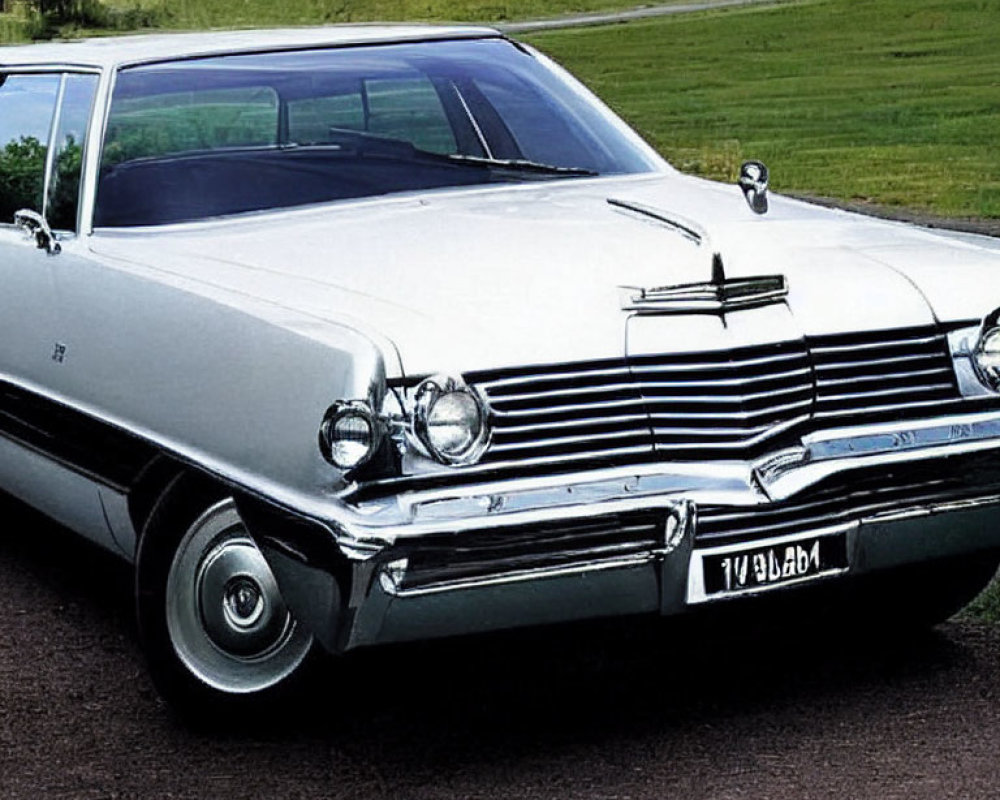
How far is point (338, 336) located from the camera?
4.68 m

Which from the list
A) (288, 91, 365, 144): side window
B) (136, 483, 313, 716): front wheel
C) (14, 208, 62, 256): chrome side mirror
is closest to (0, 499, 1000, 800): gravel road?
(136, 483, 313, 716): front wheel

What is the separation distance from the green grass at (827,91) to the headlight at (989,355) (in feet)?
38.9

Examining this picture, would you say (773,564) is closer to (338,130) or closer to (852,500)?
(852,500)

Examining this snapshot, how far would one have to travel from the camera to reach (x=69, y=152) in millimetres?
6188

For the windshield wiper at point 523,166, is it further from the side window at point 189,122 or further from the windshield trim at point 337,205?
the side window at point 189,122

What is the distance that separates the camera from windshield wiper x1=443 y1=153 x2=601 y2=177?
6.38 m

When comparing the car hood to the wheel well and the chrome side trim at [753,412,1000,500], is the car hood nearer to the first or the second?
the chrome side trim at [753,412,1000,500]

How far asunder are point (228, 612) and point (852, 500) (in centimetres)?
144

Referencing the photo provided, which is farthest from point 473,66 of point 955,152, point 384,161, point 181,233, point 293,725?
point 955,152

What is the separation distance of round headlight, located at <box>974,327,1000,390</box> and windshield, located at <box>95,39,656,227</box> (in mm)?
1561

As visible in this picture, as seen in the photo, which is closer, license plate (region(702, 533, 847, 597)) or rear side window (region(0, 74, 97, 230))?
license plate (region(702, 533, 847, 597))

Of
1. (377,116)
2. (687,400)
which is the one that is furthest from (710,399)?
(377,116)

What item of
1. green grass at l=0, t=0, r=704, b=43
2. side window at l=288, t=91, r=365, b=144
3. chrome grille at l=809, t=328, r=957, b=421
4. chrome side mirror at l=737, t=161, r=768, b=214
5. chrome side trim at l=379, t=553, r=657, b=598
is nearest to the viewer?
chrome side trim at l=379, t=553, r=657, b=598

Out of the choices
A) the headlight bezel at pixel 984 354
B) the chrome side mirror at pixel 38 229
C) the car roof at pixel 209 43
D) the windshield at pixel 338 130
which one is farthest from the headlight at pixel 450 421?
the car roof at pixel 209 43
